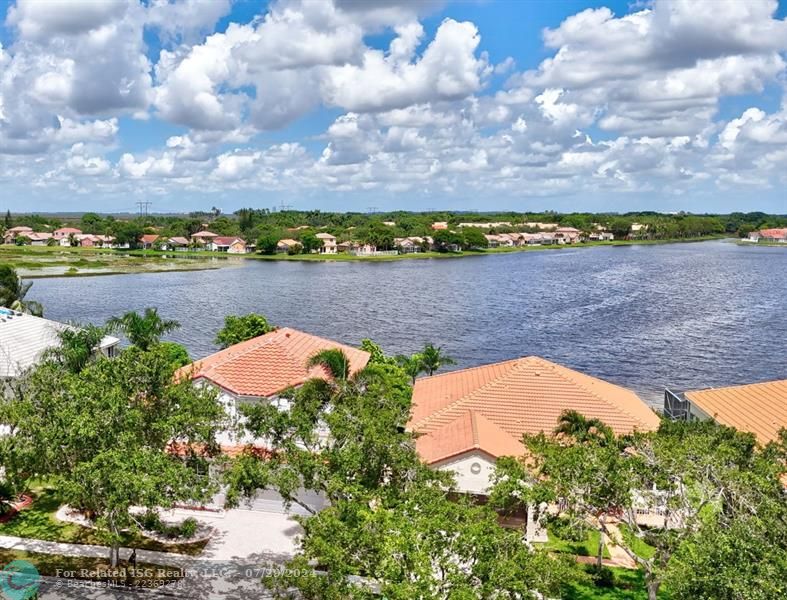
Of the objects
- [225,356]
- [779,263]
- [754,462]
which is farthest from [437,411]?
[779,263]

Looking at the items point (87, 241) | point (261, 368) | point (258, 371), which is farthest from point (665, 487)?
point (87, 241)

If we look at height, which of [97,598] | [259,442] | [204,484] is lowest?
[97,598]

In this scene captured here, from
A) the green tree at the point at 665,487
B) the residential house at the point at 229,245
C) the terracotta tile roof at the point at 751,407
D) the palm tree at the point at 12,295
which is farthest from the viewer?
the residential house at the point at 229,245

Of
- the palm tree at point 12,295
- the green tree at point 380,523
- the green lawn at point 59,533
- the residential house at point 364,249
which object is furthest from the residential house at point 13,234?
the green tree at point 380,523

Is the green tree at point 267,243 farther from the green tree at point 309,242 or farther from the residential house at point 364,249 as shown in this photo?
the residential house at point 364,249

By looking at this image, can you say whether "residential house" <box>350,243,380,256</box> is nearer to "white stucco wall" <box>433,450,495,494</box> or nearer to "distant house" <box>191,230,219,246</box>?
"distant house" <box>191,230,219,246</box>

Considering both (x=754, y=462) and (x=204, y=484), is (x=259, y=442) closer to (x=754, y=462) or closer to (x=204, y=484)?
(x=204, y=484)
